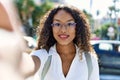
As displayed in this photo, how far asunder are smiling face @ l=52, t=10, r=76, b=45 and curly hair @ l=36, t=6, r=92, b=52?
9 centimetres

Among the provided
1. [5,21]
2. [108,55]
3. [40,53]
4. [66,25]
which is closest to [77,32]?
[66,25]

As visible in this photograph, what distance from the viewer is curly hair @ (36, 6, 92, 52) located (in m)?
2.70

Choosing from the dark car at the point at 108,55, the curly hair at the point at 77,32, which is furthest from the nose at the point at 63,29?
the dark car at the point at 108,55

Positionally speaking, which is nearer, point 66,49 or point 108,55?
point 66,49

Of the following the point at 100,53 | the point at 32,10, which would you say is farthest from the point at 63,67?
the point at 32,10

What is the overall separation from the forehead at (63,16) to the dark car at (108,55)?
310 inches

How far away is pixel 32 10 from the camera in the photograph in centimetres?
4494

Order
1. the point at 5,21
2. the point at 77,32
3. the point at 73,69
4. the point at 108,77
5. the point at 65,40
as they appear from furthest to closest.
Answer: the point at 108,77, the point at 77,32, the point at 73,69, the point at 65,40, the point at 5,21

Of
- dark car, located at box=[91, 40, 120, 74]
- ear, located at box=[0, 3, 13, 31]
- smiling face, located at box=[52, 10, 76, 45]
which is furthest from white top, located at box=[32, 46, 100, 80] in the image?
dark car, located at box=[91, 40, 120, 74]

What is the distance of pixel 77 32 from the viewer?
272 centimetres

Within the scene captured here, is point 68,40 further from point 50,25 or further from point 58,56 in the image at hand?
point 50,25

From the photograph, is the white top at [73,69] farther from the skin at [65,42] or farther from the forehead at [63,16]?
the forehead at [63,16]

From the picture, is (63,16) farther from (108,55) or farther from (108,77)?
(108,55)

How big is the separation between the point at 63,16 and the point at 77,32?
26 centimetres
